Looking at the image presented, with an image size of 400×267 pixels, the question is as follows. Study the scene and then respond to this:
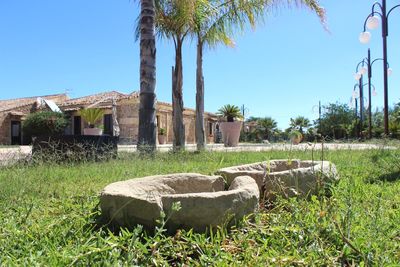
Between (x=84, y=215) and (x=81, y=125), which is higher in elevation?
(x=81, y=125)

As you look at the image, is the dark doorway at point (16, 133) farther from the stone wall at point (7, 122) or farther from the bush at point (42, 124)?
the bush at point (42, 124)

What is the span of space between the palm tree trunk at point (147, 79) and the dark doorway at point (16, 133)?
71.2 ft

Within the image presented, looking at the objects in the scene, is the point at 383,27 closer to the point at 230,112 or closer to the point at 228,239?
the point at 230,112

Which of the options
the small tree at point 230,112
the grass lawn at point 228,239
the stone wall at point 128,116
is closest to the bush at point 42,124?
the stone wall at point 128,116

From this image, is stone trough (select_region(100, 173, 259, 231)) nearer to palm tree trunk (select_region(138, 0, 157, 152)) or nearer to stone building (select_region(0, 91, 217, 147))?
palm tree trunk (select_region(138, 0, 157, 152))

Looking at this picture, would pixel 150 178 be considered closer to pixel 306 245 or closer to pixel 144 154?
pixel 306 245

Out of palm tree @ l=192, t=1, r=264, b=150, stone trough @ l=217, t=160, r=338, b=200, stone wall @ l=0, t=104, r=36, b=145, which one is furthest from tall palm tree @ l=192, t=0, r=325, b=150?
stone wall @ l=0, t=104, r=36, b=145

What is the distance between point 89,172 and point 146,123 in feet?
9.78

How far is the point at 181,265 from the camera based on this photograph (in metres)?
1.91

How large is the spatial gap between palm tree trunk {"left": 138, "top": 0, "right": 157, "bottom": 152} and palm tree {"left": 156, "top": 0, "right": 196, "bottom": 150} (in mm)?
1882

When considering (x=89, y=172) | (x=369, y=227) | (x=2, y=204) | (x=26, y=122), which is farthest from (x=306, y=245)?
(x=26, y=122)

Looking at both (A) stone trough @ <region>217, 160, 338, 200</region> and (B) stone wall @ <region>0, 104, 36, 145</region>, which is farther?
(B) stone wall @ <region>0, 104, 36, 145</region>

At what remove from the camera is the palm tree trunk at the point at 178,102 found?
10711 mm

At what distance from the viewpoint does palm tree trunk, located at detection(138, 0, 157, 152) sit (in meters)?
7.72
